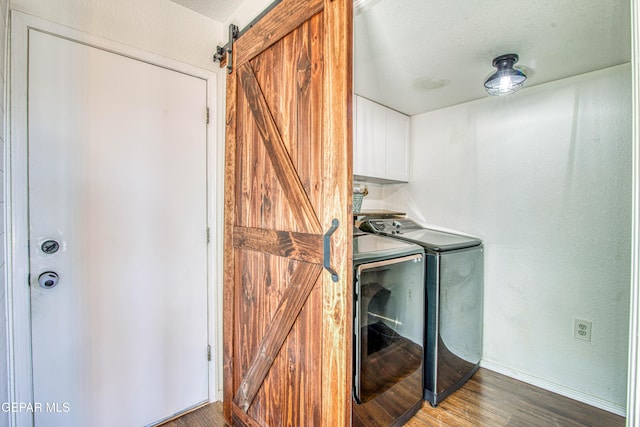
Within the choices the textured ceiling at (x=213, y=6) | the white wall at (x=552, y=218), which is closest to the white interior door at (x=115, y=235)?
the textured ceiling at (x=213, y=6)

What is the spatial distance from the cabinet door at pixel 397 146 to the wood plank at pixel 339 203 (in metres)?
1.66

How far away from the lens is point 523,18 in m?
1.39

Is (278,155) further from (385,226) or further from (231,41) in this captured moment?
(385,226)

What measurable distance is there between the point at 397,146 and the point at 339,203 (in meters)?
1.95

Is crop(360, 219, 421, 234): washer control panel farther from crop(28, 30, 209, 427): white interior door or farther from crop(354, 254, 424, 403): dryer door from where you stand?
crop(28, 30, 209, 427): white interior door

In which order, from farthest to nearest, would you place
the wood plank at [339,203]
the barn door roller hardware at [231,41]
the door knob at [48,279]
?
the barn door roller hardware at [231,41]
the door knob at [48,279]
the wood plank at [339,203]

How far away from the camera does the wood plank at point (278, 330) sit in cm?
115

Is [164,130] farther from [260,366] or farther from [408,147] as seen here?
[408,147]

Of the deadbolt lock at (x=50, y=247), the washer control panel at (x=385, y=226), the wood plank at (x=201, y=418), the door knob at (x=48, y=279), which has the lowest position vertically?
the wood plank at (x=201, y=418)

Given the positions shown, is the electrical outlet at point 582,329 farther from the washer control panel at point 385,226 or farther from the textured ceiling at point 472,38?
the textured ceiling at point 472,38

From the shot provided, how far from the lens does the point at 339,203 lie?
1.02 metres

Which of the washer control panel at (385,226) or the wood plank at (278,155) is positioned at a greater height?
the wood plank at (278,155)

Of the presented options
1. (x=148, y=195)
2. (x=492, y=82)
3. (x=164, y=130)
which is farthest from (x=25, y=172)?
(x=492, y=82)

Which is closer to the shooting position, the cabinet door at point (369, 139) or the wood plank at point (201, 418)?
the wood plank at point (201, 418)
